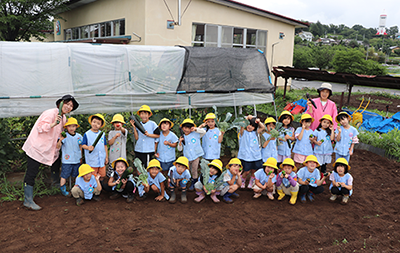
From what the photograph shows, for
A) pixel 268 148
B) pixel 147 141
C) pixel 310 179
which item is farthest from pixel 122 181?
pixel 310 179

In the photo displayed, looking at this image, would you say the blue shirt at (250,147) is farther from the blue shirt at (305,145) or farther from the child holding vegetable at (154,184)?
the child holding vegetable at (154,184)

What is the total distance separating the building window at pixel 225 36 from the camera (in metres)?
13.8

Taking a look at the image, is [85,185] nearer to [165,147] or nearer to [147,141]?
[147,141]

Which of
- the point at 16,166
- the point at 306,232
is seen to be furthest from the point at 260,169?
the point at 16,166

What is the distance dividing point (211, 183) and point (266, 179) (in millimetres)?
978

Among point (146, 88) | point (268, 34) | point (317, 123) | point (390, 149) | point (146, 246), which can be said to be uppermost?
point (268, 34)

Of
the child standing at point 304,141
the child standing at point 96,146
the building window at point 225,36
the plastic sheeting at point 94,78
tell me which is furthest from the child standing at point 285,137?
the building window at point 225,36

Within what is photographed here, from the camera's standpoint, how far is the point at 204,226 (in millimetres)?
4504

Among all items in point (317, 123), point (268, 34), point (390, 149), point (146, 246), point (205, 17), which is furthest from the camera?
point (268, 34)

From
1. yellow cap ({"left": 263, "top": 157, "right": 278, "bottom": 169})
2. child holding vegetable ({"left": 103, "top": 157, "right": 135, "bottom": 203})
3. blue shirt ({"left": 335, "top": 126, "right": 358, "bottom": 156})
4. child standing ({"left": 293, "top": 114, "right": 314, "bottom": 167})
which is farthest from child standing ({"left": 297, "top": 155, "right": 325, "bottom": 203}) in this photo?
child holding vegetable ({"left": 103, "top": 157, "right": 135, "bottom": 203})

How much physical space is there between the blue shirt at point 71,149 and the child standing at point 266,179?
293 cm

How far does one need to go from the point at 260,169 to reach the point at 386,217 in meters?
1.99

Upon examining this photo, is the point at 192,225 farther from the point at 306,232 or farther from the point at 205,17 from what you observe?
the point at 205,17

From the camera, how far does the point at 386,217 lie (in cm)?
489
